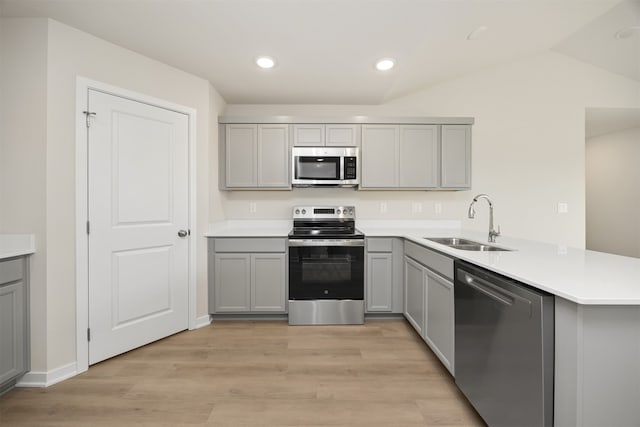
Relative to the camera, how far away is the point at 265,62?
2.70 meters

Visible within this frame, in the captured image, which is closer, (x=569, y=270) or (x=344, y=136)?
(x=569, y=270)

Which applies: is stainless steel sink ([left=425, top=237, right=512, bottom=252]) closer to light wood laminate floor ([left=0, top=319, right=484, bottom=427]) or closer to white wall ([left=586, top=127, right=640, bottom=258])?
light wood laminate floor ([left=0, top=319, right=484, bottom=427])

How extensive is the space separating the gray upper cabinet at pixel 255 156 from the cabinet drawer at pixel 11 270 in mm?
1815

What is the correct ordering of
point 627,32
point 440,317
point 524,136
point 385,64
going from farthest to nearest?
point 524,136 → point 627,32 → point 385,64 → point 440,317

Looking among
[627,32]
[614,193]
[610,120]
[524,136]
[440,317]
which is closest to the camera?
[440,317]

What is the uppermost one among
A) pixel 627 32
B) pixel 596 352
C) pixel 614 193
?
pixel 627 32

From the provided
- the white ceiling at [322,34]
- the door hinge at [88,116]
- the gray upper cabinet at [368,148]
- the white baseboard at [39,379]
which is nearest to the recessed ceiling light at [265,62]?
the white ceiling at [322,34]

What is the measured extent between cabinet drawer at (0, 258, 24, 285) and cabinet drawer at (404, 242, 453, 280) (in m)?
2.79

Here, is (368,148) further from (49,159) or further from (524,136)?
(49,159)

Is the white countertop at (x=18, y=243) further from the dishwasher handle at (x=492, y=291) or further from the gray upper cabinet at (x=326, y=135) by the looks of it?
the dishwasher handle at (x=492, y=291)

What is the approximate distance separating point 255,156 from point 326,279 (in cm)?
159

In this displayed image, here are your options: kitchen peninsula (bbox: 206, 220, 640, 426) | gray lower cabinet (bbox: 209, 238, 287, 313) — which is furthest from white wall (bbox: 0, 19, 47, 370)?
kitchen peninsula (bbox: 206, 220, 640, 426)

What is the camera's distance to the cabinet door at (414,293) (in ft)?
8.36

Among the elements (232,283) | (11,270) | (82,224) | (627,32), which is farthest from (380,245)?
(627,32)
